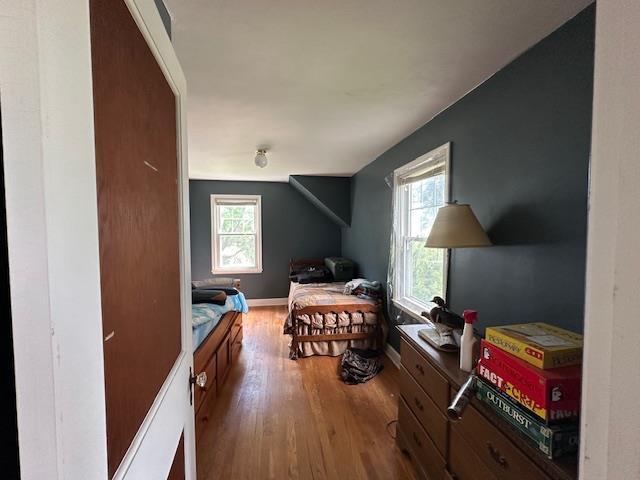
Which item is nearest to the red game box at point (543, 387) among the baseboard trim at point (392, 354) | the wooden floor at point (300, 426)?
the wooden floor at point (300, 426)

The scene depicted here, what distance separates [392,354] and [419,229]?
132cm

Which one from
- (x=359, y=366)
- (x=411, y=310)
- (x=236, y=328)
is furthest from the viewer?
(x=236, y=328)

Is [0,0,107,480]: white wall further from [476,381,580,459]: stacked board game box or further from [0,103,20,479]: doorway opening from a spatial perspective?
[476,381,580,459]: stacked board game box

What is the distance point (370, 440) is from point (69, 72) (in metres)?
2.20

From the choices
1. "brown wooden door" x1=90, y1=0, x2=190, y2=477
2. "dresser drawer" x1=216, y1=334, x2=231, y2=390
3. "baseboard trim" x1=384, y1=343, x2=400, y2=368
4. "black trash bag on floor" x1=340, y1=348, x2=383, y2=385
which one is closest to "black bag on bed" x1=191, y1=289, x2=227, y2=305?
"dresser drawer" x1=216, y1=334, x2=231, y2=390

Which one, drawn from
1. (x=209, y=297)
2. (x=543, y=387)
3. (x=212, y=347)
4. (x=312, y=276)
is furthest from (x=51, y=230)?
(x=312, y=276)

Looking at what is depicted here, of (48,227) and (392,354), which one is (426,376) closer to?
(392,354)

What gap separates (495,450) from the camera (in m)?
0.99

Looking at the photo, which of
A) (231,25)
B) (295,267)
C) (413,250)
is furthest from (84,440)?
(295,267)

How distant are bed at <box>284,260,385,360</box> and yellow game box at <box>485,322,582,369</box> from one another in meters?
1.94

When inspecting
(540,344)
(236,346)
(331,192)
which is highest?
(331,192)

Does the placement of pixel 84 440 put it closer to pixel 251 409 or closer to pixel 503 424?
pixel 503 424

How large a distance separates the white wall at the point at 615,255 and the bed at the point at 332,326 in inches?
102

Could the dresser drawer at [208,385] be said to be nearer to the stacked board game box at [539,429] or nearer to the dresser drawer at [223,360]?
the dresser drawer at [223,360]
